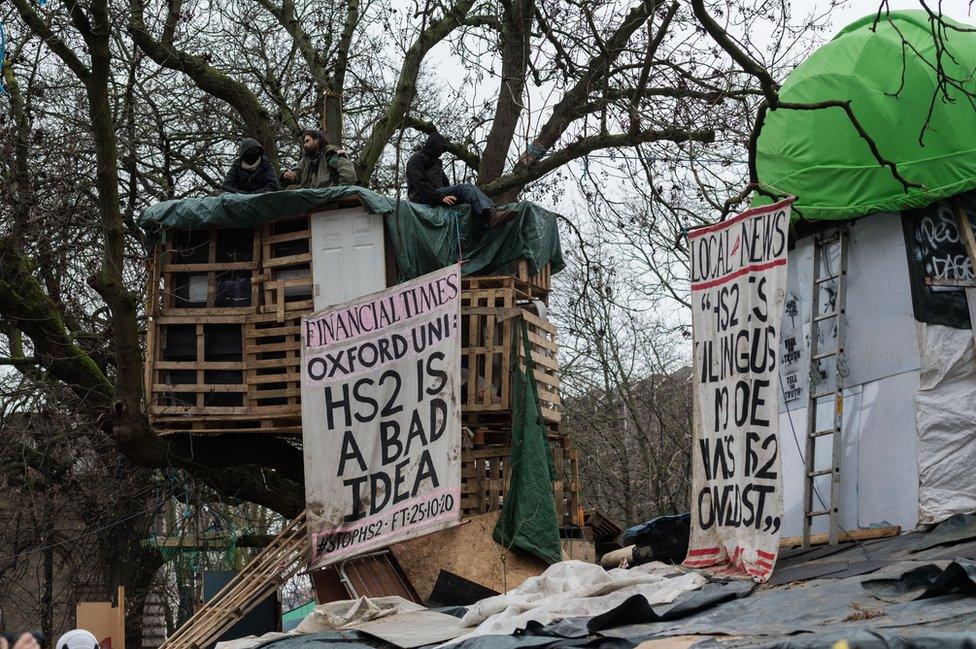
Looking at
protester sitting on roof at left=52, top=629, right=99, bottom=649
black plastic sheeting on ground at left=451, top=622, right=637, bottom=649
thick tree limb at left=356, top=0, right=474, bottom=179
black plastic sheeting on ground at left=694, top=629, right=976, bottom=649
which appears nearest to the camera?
black plastic sheeting on ground at left=694, top=629, right=976, bottom=649

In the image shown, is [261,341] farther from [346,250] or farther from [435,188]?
[435,188]

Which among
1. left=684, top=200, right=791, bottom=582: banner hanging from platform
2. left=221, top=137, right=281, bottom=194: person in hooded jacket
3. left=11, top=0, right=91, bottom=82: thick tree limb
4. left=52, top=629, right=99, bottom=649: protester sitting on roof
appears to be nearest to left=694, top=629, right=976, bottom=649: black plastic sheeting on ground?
left=684, top=200, right=791, bottom=582: banner hanging from platform

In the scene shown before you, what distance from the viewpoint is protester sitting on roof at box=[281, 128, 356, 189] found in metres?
14.5

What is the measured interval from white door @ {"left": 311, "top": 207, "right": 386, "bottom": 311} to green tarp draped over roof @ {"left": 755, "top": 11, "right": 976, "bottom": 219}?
3.99 m

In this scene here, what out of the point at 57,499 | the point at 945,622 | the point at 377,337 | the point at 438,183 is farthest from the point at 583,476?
the point at 945,622

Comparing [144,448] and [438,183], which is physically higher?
[438,183]

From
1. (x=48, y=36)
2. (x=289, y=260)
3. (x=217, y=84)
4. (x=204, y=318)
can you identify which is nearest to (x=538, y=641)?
(x=289, y=260)

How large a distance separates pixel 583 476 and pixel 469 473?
50.5 feet

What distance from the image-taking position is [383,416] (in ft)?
39.4

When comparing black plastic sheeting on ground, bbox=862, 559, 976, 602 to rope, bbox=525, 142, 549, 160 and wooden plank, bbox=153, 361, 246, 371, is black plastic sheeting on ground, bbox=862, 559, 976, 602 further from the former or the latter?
rope, bbox=525, 142, 549, 160

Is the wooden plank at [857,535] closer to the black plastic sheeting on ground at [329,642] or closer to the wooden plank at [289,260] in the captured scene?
the black plastic sheeting on ground at [329,642]

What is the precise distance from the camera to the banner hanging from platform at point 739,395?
1020 centimetres

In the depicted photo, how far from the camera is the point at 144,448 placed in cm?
1459

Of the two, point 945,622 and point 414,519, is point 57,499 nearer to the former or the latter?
point 414,519
